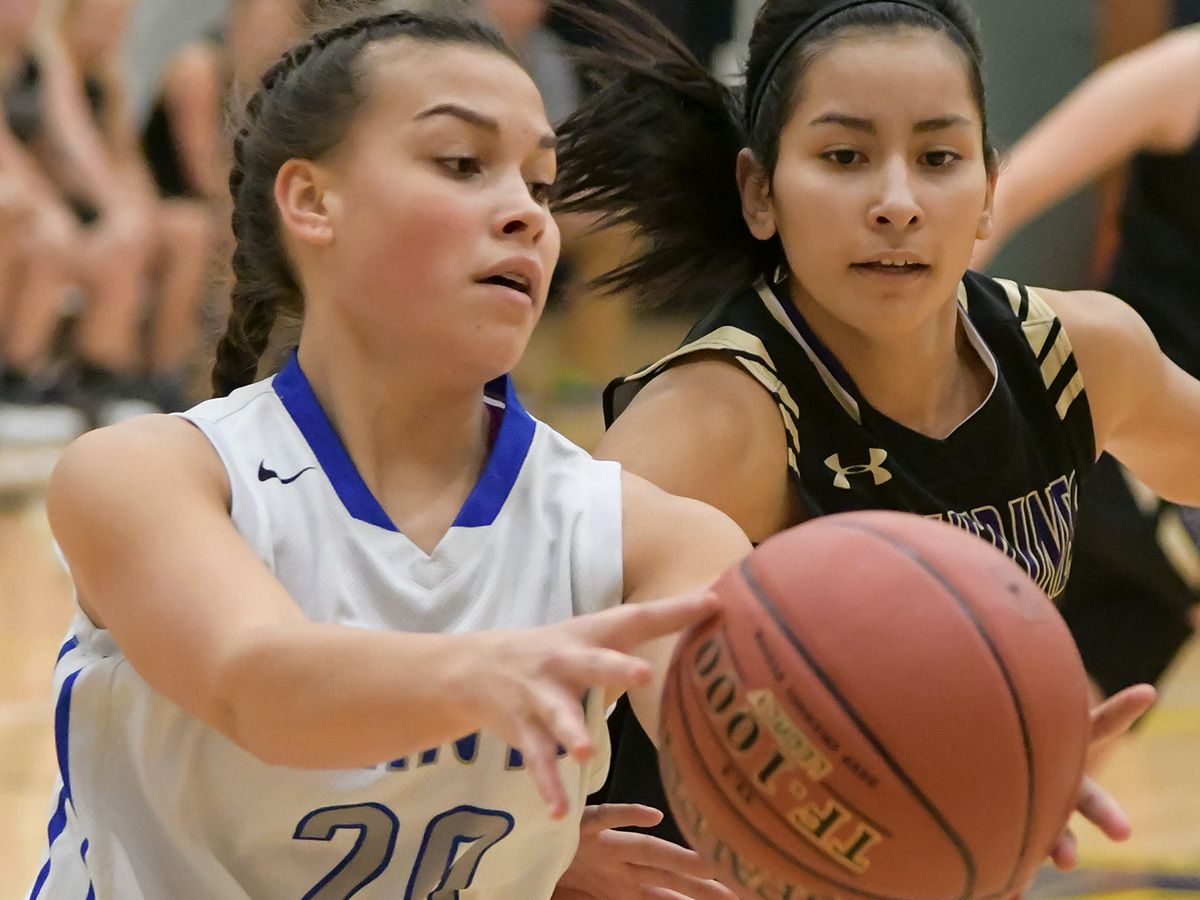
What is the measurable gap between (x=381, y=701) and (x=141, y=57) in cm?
1044

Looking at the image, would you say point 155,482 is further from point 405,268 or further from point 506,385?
point 506,385

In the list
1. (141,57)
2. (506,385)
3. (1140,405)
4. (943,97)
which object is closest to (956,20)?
(943,97)

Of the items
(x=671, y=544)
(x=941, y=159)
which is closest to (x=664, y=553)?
(x=671, y=544)

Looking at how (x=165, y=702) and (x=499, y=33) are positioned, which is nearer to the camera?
(x=165, y=702)

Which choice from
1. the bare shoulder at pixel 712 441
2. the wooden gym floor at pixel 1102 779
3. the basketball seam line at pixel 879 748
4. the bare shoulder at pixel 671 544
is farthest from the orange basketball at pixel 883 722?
the wooden gym floor at pixel 1102 779

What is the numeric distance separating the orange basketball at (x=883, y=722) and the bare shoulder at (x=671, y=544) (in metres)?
0.22

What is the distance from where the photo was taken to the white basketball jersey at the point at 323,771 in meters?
1.93

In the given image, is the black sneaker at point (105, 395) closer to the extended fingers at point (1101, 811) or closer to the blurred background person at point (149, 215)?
the blurred background person at point (149, 215)

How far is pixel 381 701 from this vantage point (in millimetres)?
1569

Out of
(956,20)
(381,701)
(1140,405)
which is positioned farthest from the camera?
(1140,405)

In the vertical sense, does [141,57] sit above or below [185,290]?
above

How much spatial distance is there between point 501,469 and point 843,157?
71cm

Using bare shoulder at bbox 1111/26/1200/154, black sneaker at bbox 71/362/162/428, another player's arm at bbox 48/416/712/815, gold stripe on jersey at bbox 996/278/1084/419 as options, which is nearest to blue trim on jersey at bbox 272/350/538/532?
another player's arm at bbox 48/416/712/815

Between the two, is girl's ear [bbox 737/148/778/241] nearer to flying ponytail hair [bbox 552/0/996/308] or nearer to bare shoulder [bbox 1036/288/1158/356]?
flying ponytail hair [bbox 552/0/996/308]
